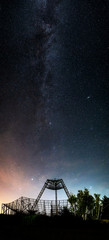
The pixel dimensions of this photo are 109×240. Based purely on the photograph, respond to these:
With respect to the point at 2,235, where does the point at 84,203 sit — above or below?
below

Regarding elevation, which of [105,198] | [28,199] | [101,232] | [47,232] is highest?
[47,232]

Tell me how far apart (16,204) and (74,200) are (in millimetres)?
8190

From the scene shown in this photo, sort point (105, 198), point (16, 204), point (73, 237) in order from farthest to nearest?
1. point (105, 198)
2. point (16, 204)
3. point (73, 237)

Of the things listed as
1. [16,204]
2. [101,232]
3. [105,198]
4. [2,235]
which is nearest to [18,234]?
[2,235]

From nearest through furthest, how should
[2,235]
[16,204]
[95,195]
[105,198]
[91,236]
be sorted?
[2,235]
[91,236]
[16,204]
[95,195]
[105,198]

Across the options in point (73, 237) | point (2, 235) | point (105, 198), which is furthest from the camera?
point (105, 198)

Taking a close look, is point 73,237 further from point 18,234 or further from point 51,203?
point 51,203

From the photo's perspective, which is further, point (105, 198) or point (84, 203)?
point (105, 198)

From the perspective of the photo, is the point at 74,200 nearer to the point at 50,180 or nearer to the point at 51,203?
the point at 51,203

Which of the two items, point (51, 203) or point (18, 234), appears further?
point (51, 203)

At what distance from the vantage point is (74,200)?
2211 centimetres

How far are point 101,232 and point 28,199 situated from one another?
2094 centimetres

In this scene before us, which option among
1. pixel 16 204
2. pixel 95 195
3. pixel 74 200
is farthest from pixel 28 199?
pixel 95 195

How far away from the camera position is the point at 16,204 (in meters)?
20.8
